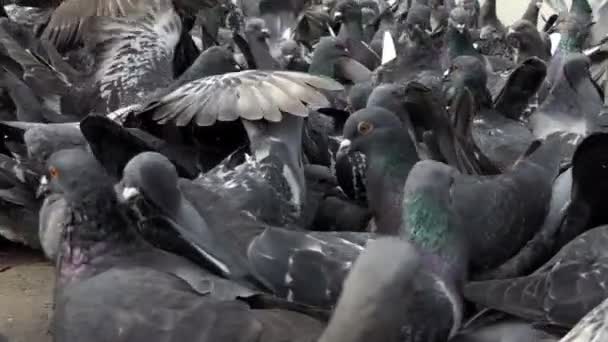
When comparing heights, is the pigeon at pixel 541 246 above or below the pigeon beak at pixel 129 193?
below

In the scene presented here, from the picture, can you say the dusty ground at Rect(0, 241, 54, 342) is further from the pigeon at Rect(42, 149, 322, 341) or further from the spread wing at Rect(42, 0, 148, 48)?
the spread wing at Rect(42, 0, 148, 48)

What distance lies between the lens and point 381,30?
27.7 ft

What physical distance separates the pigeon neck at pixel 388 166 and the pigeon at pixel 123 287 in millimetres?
984

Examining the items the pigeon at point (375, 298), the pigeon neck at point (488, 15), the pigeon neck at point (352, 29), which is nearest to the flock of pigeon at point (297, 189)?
the pigeon at point (375, 298)

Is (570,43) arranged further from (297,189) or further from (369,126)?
(297,189)

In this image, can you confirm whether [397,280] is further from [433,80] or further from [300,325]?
[433,80]

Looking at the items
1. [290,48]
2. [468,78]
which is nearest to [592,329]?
[468,78]

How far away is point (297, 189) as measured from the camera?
437cm

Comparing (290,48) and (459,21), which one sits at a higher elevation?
(459,21)

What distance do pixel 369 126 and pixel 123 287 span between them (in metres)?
1.59

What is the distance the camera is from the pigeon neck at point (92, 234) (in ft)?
11.4

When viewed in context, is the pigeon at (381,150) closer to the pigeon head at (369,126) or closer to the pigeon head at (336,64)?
the pigeon head at (369,126)

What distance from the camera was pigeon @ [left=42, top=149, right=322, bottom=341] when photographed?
2.93 metres

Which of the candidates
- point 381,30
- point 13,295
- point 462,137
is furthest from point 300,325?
point 381,30
